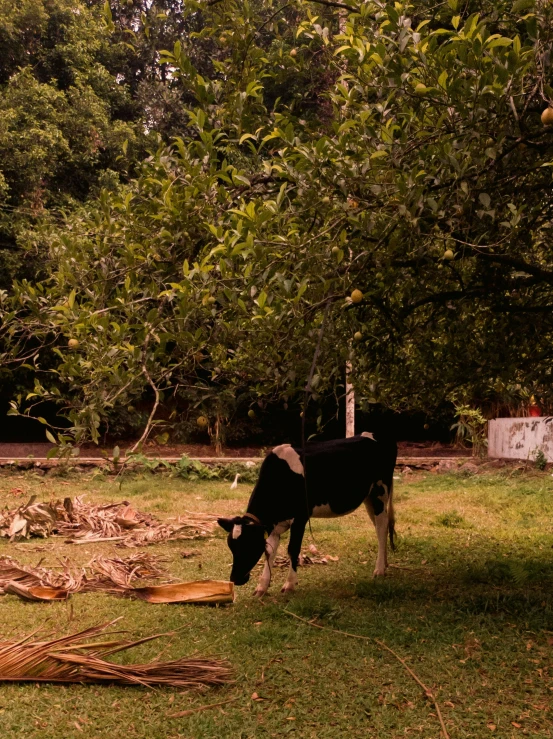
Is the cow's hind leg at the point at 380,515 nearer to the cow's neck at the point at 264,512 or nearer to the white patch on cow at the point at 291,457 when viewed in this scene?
the white patch on cow at the point at 291,457

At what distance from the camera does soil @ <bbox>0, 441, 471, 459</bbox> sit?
17.6 meters

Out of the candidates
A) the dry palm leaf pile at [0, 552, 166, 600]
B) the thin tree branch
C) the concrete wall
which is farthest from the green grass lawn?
the concrete wall

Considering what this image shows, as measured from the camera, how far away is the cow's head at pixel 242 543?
17.5ft

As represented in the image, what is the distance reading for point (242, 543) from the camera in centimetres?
535

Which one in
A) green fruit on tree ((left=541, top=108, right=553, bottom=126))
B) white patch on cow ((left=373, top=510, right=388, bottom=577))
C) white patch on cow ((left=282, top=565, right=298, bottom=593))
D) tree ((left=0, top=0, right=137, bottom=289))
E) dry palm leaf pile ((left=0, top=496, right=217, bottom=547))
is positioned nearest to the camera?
green fruit on tree ((left=541, top=108, right=553, bottom=126))

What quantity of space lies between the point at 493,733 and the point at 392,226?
2509 mm

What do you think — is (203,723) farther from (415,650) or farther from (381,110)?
(381,110)

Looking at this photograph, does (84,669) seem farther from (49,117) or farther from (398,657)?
(49,117)

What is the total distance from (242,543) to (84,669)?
1652 millimetres

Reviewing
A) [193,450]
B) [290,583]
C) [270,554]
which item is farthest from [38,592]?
[193,450]

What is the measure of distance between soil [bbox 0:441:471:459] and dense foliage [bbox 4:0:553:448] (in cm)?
1278

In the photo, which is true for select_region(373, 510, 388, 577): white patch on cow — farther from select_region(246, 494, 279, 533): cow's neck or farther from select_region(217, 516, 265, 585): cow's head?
select_region(217, 516, 265, 585): cow's head

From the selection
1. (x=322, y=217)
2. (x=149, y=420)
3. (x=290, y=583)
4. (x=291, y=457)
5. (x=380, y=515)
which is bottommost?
(x=290, y=583)

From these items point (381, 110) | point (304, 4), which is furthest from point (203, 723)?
point (304, 4)
